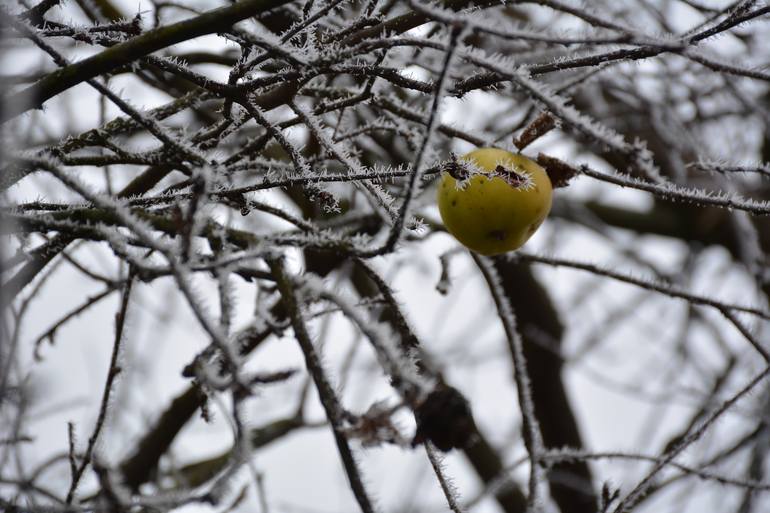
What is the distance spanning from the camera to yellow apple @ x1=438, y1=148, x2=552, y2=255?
0.96 m

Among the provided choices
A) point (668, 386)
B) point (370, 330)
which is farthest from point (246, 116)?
point (668, 386)

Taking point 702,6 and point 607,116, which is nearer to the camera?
point 702,6

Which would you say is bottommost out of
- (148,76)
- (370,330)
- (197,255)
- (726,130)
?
(370,330)

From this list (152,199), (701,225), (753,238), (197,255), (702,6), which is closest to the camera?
(197,255)

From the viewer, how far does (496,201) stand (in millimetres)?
958

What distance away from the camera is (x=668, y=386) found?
3.00 metres

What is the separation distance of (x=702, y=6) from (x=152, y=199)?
893mm

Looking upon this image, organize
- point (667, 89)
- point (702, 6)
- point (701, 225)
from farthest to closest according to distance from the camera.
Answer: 1. point (701, 225)
2. point (667, 89)
3. point (702, 6)

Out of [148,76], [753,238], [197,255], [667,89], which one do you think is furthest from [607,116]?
[197,255]

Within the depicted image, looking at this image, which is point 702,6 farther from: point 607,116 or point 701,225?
point 701,225

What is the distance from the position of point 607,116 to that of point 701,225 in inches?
36.8

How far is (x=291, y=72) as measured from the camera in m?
0.78

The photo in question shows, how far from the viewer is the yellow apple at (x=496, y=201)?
96 cm

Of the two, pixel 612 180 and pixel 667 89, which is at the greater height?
pixel 667 89
